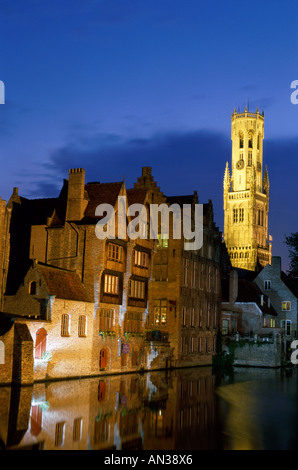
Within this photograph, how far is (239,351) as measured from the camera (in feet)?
232

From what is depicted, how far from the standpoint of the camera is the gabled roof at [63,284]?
147 ft

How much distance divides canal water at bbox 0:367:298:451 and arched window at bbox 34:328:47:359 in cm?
220

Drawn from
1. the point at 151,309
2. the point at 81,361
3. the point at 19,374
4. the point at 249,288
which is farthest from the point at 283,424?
the point at 249,288

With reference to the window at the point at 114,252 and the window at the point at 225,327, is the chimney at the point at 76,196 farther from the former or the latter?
the window at the point at 225,327

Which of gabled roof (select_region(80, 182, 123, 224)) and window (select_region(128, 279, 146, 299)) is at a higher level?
gabled roof (select_region(80, 182, 123, 224))

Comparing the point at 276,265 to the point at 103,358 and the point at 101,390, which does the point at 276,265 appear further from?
the point at 101,390

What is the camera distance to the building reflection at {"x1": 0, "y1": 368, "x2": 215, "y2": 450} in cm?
2283

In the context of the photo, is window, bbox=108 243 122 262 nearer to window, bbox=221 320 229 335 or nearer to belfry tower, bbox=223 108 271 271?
window, bbox=221 320 229 335

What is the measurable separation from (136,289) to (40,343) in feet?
53.1

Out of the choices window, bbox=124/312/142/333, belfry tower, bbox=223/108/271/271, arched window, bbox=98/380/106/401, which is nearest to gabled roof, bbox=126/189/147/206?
window, bbox=124/312/142/333

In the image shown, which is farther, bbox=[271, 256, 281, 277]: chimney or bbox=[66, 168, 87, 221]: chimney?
bbox=[271, 256, 281, 277]: chimney

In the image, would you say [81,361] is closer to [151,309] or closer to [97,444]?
[151,309]

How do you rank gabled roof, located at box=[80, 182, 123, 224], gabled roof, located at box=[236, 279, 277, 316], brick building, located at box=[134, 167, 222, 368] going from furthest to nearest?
gabled roof, located at box=[236, 279, 277, 316] → brick building, located at box=[134, 167, 222, 368] → gabled roof, located at box=[80, 182, 123, 224]

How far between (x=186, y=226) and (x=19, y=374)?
3076cm
